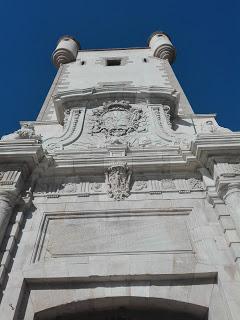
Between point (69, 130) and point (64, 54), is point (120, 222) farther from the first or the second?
point (64, 54)

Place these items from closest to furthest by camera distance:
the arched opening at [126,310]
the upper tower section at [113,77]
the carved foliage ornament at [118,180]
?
1. the arched opening at [126,310]
2. the carved foliage ornament at [118,180]
3. the upper tower section at [113,77]

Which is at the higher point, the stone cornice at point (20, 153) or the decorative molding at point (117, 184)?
the stone cornice at point (20, 153)

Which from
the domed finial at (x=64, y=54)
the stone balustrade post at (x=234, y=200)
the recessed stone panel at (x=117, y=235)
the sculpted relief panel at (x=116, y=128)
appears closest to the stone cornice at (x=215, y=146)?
the sculpted relief panel at (x=116, y=128)

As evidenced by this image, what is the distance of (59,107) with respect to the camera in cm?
1244

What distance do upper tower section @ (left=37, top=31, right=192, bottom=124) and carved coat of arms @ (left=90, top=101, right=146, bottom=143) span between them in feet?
1.83

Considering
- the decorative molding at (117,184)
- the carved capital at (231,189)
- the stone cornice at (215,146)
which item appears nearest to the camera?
the carved capital at (231,189)

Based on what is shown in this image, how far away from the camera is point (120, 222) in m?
7.57

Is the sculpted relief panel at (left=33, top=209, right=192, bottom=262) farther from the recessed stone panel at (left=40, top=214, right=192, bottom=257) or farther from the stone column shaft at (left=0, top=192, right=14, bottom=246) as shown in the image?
the stone column shaft at (left=0, top=192, right=14, bottom=246)

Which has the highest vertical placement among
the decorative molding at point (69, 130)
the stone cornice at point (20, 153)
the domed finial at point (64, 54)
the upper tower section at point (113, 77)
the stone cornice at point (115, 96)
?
the domed finial at point (64, 54)

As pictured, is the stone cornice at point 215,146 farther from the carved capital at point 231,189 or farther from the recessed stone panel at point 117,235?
the recessed stone panel at point 117,235

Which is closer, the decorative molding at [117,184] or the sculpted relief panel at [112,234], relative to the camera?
the sculpted relief panel at [112,234]

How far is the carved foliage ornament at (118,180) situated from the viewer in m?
8.19

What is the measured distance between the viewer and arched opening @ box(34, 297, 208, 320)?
6172 millimetres

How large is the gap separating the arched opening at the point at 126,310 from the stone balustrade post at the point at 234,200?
180cm
